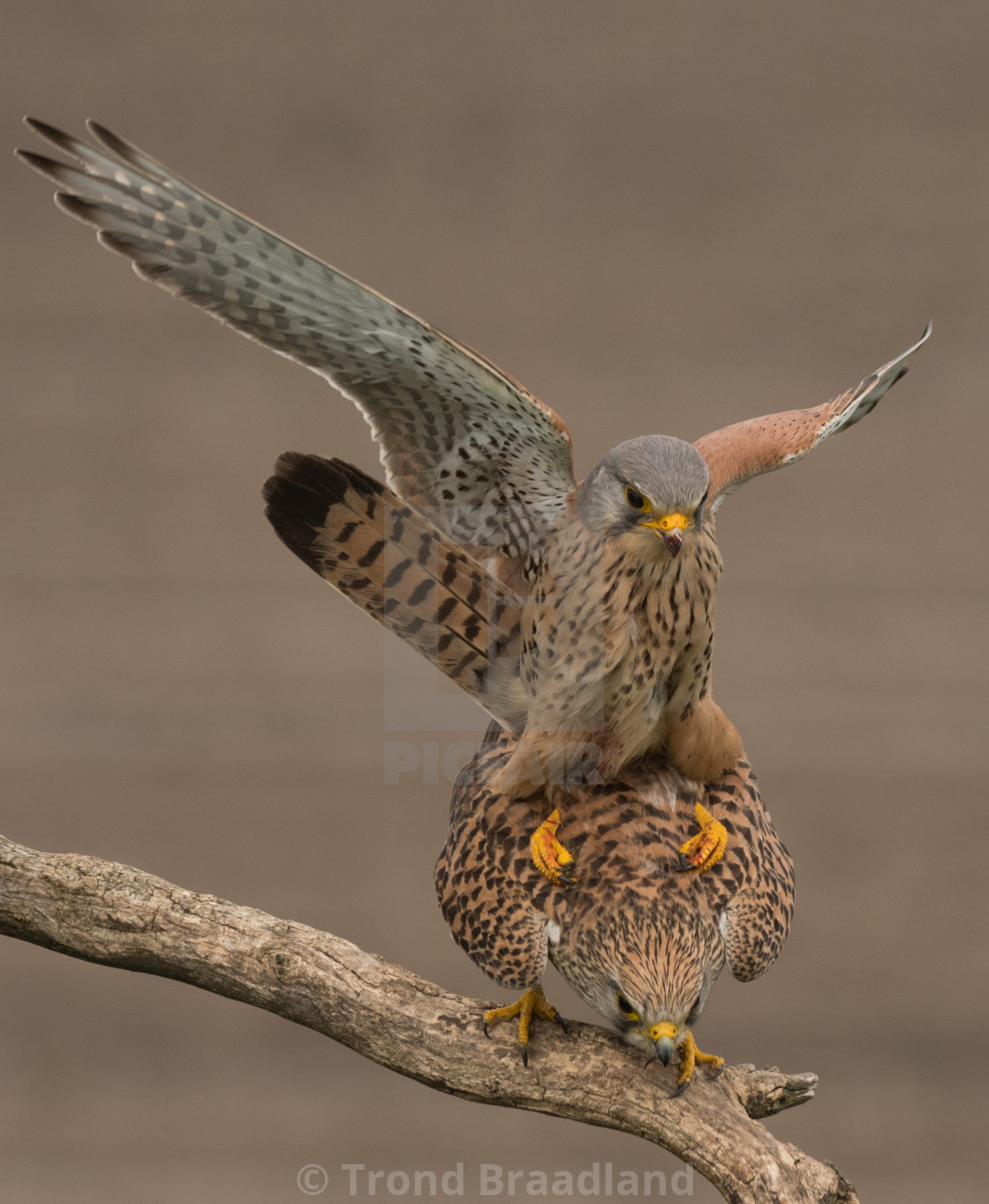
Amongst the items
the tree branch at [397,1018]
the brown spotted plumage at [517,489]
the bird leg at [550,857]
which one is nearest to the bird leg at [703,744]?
the brown spotted plumage at [517,489]

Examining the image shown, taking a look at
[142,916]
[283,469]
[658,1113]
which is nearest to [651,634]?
[283,469]

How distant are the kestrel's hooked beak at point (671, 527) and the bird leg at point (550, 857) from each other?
2.02 feet

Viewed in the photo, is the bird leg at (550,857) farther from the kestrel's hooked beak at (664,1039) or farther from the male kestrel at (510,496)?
the kestrel's hooked beak at (664,1039)

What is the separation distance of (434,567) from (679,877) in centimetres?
63

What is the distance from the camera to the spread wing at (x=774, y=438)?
204 centimetres

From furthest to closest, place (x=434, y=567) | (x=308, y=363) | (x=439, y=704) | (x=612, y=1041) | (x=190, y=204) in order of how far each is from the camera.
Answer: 1. (x=439, y=704)
2. (x=612, y=1041)
3. (x=434, y=567)
4. (x=308, y=363)
5. (x=190, y=204)

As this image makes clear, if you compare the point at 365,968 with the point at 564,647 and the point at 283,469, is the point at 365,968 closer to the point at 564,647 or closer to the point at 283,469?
the point at 564,647

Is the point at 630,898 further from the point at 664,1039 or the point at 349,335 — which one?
the point at 349,335

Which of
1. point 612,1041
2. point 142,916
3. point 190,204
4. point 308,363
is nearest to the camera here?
point 190,204

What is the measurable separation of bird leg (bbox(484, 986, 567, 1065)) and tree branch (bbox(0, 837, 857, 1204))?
19mm

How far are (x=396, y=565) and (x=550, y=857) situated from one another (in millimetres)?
541

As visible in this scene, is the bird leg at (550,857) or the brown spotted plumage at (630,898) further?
the bird leg at (550,857)

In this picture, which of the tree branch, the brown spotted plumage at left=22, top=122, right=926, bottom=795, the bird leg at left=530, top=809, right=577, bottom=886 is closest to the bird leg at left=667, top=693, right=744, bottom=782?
the brown spotted plumage at left=22, top=122, right=926, bottom=795

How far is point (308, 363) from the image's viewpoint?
1.77 m
